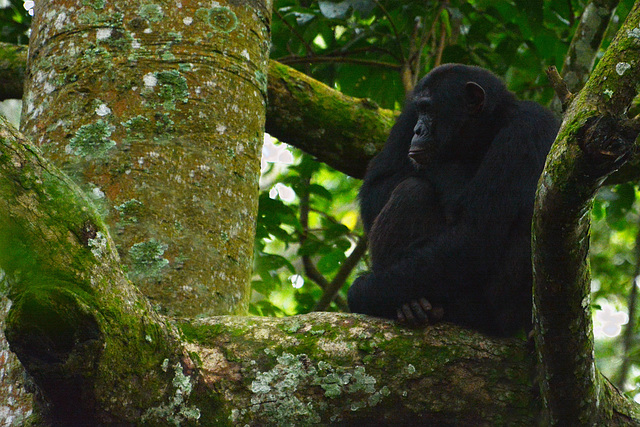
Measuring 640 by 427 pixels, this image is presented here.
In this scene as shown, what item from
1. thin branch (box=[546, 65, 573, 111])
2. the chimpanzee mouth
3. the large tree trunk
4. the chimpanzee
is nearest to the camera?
the large tree trunk

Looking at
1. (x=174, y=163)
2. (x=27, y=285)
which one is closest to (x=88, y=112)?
(x=174, y=163)

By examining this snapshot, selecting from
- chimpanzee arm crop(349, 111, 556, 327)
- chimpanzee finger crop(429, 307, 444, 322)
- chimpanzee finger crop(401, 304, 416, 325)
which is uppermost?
chimpanzee arm crop(349, 111, 556, 327)

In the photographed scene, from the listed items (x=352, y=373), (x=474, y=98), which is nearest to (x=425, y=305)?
(x=352, y=373)

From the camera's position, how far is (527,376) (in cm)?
279

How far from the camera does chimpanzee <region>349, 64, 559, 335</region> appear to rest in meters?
3.38

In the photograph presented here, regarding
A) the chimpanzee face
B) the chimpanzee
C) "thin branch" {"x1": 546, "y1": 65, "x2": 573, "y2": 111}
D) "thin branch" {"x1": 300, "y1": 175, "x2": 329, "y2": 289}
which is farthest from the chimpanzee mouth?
"thin branch" {"x1": 300, "y1": 175, "x2": 329, "y2": 289}

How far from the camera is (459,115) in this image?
4.09 metres

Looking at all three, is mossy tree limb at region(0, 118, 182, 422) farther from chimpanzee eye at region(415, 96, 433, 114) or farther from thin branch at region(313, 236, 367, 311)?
thin branch at region(313, 236, 367, 311)

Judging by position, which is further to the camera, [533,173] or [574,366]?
[533,173]

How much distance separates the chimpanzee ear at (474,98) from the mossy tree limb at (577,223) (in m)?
1.86

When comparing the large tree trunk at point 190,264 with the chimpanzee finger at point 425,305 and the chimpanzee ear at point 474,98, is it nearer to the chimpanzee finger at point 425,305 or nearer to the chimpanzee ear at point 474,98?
the chimpanzee finger at point 425,305

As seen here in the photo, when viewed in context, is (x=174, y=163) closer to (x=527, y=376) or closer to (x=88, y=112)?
(x=88, y=112)

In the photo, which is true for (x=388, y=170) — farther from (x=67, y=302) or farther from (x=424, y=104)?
(x=67, y=302)

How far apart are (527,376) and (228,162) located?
1.55m
